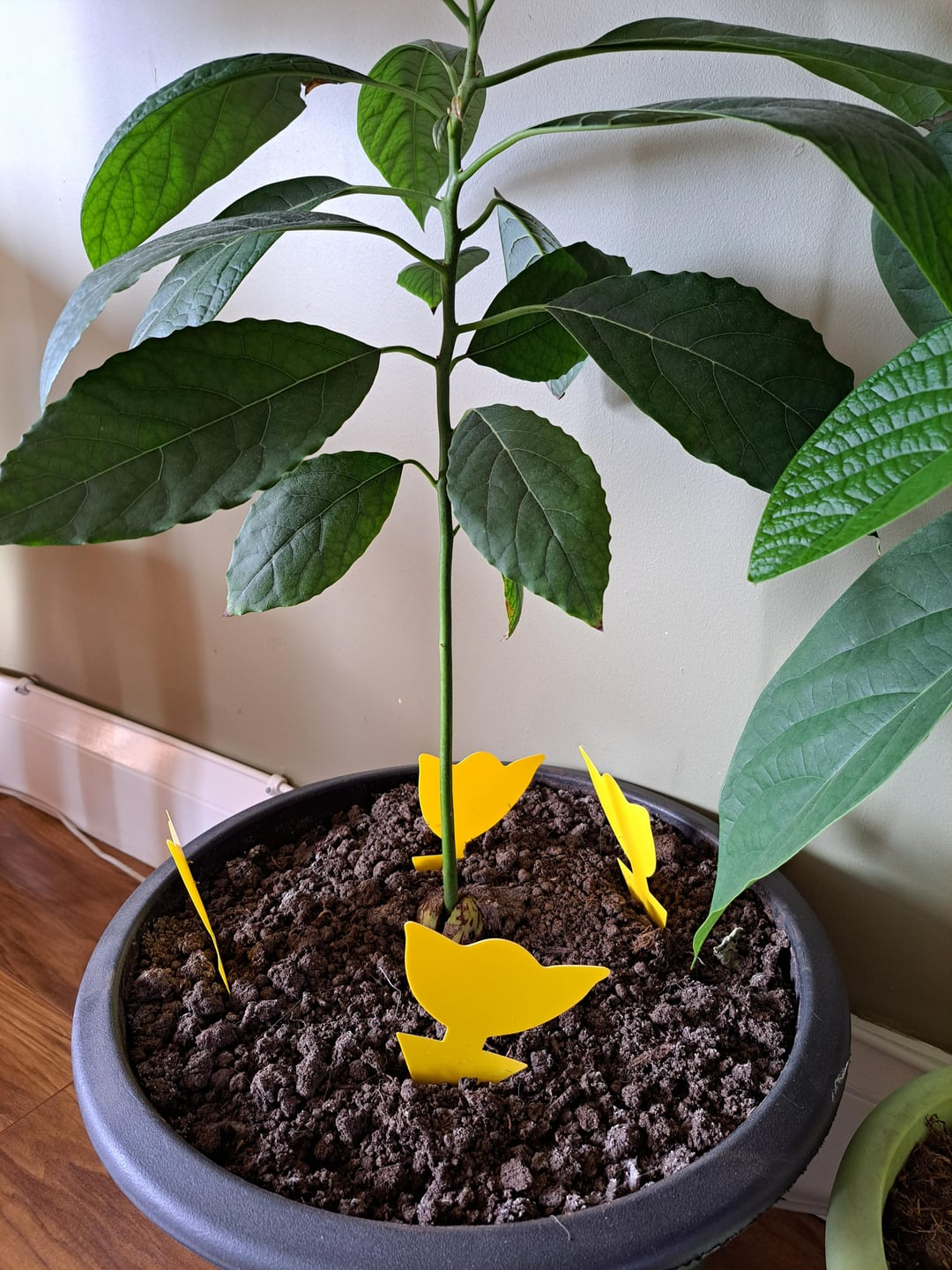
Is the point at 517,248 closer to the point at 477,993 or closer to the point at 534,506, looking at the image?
the point at 534,506

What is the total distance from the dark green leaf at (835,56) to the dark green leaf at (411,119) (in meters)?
0.22

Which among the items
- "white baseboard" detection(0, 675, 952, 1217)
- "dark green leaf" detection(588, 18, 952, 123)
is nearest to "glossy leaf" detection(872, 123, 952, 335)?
"dark green leaf" detection(588, 18, 952, 123)

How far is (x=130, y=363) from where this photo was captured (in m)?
0.54

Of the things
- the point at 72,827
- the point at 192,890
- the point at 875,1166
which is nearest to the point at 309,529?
the point at 192,890

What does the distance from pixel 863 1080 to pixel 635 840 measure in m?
0.39

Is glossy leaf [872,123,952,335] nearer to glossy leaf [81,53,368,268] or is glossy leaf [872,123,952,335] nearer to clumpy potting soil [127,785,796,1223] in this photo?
glossy leaf [81,53,368,268]

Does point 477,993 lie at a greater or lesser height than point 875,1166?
greater

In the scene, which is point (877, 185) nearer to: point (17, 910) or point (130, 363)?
point (130, 363)

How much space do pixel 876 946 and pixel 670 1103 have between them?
37cm

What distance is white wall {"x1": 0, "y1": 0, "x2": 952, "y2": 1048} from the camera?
0.80 metres

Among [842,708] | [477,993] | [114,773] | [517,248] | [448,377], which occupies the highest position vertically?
[517,248]

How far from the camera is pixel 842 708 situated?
64 cm

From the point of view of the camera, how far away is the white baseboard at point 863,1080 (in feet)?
3.06

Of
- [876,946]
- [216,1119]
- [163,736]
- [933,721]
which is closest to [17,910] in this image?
[163,736]
